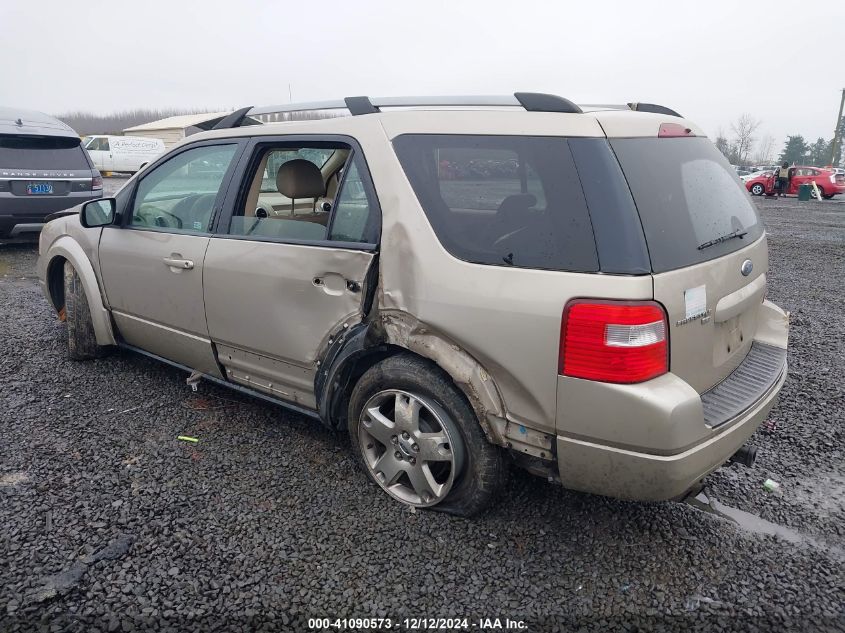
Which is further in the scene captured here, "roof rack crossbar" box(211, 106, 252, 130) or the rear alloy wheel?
"roof rack crossbar" box(211, 106, 252, 130)

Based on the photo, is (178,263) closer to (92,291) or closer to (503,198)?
(92,291)

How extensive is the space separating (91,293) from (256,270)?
1.84m

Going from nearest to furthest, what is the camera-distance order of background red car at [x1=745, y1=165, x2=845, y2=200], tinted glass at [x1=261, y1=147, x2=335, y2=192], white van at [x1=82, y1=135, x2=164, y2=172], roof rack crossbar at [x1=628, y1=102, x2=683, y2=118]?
roof rack crossbar at [x1=628, y1=102, x2=683, y2=118]
tinted glass at [x1=261, y1=147, x2=335, y2=192]
background red car at [x1=745, y1=165, x2=845, y2=200]
white van at [x1=82, y1=135, x2=164, y2=172]

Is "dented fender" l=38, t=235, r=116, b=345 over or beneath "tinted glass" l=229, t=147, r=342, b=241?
beneath

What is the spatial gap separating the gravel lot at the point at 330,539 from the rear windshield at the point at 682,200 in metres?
1.24

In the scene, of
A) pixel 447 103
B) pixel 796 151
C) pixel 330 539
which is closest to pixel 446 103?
pixel 447 103

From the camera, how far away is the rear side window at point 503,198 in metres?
2.21

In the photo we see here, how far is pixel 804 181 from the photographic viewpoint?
26.2 metres

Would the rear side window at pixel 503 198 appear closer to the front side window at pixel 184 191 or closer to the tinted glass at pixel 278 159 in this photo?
the tinted glass at pixel 278 159

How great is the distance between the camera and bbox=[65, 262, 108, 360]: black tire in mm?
4312

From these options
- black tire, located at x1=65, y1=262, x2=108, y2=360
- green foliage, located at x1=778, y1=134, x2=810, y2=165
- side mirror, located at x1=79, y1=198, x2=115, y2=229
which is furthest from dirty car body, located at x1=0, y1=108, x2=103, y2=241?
green foliage, located at x1=778, y1=134, x2=810, y2=165

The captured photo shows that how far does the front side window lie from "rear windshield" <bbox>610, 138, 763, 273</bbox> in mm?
2209

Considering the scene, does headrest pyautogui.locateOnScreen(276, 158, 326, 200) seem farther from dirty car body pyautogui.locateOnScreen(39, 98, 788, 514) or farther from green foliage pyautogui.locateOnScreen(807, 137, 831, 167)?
green foliage pyautogui.locateOnScreen(807, 137, 831, 167)

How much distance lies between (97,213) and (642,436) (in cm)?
363
